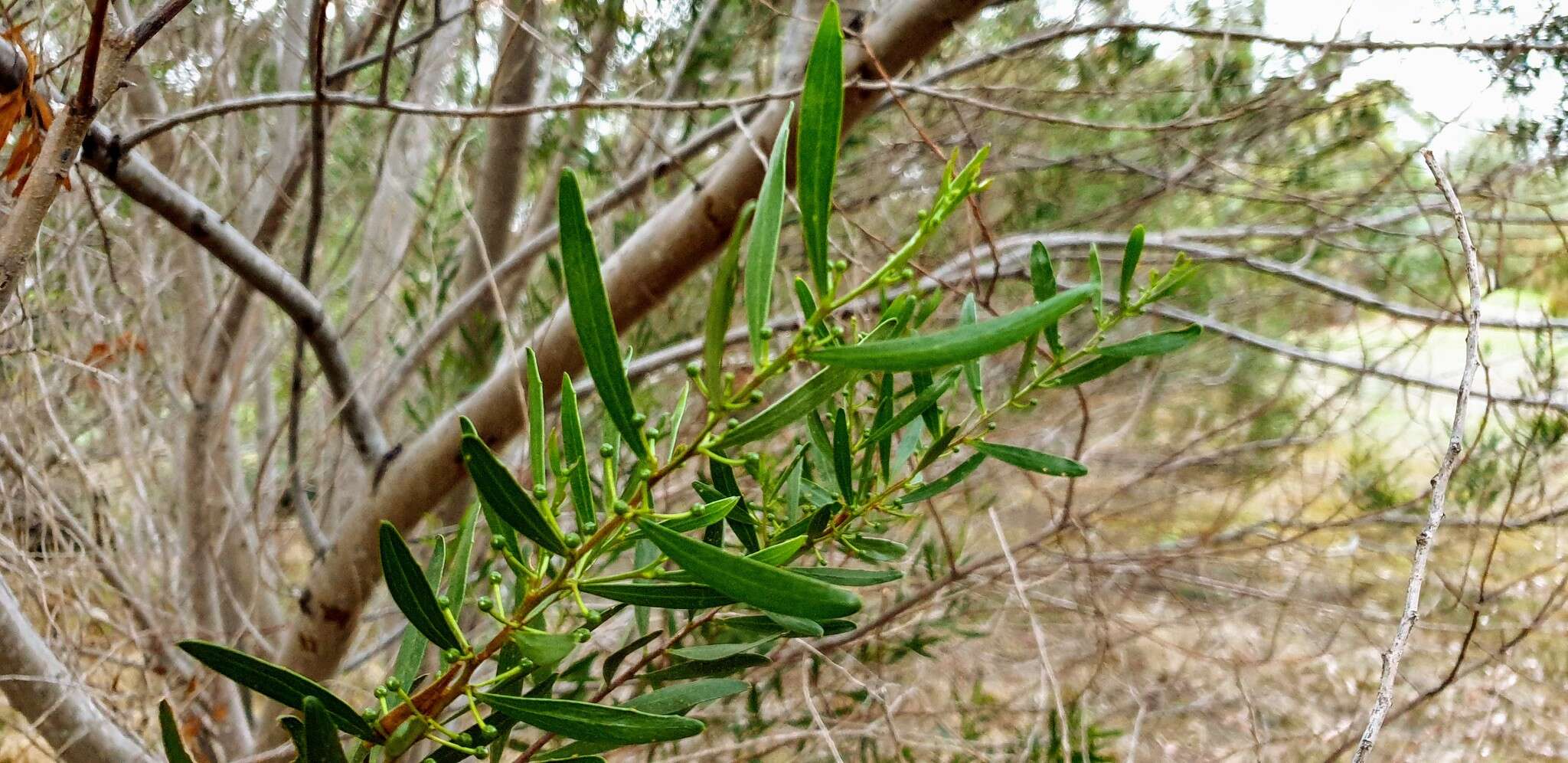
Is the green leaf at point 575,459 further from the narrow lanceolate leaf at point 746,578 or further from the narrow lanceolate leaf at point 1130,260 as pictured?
the narrow lanceolate leaf at point 1130,260

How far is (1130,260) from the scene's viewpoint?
0.86ft

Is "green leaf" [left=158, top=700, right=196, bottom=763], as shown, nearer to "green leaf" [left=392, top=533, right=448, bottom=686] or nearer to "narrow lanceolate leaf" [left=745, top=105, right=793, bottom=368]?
"green leaf" [left=392, top=533, right=448, bottom=686]

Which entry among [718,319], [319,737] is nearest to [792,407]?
[718,319]

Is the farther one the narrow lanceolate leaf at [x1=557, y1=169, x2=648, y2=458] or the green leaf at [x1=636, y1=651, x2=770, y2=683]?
the green leaf at [x1=636, y1=651, x2=770, y2=683]

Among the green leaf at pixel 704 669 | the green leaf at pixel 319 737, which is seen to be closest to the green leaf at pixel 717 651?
the green leaf at pixel 704 669

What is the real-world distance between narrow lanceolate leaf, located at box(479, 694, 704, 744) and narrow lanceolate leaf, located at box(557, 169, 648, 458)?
2.5 inches

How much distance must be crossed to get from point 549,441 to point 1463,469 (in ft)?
4.62

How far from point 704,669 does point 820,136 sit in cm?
19

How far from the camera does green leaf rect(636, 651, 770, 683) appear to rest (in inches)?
11.6

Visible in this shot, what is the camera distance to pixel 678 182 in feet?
4.53

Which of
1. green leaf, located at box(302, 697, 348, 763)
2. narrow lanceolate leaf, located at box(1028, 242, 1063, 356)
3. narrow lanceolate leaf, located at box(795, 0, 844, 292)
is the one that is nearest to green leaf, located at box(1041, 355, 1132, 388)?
narrow lanceolate leaf, located at box(1028, 242, 1063, 356)

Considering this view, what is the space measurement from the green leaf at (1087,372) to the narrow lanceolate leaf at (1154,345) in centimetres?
1

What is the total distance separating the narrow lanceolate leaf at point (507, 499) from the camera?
20 cm

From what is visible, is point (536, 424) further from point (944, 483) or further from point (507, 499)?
point (944, 483)
